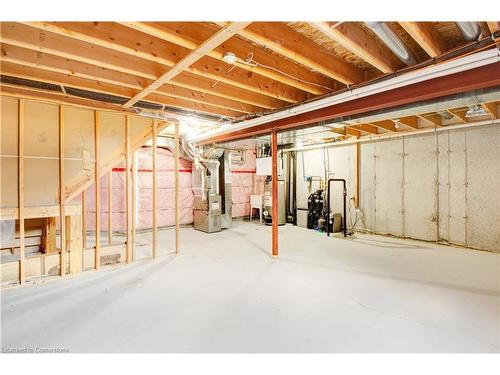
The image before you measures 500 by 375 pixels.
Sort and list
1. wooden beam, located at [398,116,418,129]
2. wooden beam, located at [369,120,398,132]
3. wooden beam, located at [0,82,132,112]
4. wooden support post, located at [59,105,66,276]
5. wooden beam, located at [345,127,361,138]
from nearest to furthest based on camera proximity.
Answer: wooden beam, located at [0,82,132,112], wooden support post, located at [59,105,66,276], wooden beam, located at [398,116,418,129], wooden beam, located at [369,120,398,132], wooden beam, located at [345,127,361,138]

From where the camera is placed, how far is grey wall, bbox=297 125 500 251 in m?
4.46

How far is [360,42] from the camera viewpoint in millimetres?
2127

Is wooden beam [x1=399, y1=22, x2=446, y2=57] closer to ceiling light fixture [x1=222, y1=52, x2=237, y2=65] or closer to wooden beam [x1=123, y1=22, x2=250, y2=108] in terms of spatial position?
wooden beam [x1=123, y1=22, x2=250, y2=108]

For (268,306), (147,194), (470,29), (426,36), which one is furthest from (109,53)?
(147,194)

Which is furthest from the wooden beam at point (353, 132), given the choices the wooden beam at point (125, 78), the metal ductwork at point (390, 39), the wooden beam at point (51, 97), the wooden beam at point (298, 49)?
the wooden beam at point (51, 97)

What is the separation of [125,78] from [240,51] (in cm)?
144

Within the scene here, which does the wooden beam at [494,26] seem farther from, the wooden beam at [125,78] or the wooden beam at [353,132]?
the wooden beam at [353,132]

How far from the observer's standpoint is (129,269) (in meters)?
3.57

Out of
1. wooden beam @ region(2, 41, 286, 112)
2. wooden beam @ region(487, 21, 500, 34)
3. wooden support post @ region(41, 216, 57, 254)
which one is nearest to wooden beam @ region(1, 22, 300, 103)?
wooden beam @ region(2, 41, 286, 112)

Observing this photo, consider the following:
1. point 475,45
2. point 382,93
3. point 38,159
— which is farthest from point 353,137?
point 38,159

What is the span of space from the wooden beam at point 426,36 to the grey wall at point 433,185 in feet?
11.2

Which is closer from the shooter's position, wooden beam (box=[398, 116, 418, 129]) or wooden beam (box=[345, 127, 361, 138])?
Result: wooden beam (box=[398, 116, 418, 129])

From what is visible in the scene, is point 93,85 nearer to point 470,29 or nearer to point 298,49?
point 298,49

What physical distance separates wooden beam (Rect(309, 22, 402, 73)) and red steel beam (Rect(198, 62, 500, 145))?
29 cm
